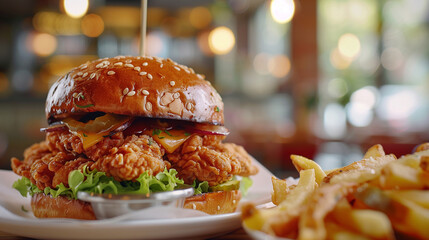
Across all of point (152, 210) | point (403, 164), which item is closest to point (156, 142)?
point (152, 210)

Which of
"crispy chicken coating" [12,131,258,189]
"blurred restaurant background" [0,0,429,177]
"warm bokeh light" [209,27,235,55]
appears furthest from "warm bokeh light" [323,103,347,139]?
"crispy chicken coating" [12,131,258,189]

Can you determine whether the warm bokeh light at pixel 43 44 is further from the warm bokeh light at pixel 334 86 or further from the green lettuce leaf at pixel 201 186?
the green lettuce leaf at pixel 201 186

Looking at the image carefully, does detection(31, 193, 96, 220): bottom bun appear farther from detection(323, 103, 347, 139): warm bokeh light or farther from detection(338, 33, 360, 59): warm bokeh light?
detection(338, 33, 360, 59): warm bokeh light

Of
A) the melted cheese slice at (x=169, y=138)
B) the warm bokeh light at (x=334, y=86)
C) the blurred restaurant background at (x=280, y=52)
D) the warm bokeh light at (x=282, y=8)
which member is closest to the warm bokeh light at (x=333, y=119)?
the blurred restaurant background at (x=280, y=52)

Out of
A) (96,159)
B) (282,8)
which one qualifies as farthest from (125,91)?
(282,8)

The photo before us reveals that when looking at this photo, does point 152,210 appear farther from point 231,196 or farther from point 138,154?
point 231,196
